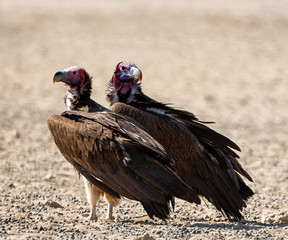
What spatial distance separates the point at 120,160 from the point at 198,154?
3.30 feet

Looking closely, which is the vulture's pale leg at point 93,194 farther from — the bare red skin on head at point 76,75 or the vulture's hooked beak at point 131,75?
the vulture's hooked beak at point 131,75

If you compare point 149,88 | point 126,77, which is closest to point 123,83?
point 126,77

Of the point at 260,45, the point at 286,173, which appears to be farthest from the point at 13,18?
the point at 286,173

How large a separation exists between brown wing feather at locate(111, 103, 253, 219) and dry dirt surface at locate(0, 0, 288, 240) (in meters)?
0.31

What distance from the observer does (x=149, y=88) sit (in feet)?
59.9

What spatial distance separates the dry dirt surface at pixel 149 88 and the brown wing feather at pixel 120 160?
14.6 inches

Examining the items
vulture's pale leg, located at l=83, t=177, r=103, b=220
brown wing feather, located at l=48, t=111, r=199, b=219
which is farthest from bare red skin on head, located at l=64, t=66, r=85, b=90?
vulture's pale leg, located at l=83, t=177, r=103, b=220

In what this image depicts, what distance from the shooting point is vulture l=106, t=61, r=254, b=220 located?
7230 mm

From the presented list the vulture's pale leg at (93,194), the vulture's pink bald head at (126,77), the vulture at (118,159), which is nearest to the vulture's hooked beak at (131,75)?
the vulture's pink bald head at (126,77)

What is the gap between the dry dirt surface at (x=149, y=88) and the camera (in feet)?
23.7

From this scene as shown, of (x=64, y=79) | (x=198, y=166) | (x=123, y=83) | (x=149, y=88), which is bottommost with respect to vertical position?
(x=198, y=166)

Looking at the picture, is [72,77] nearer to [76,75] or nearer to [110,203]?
[76,75]

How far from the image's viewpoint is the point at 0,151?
441 inches

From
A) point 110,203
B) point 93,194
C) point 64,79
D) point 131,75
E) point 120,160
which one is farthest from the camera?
point 131,75
